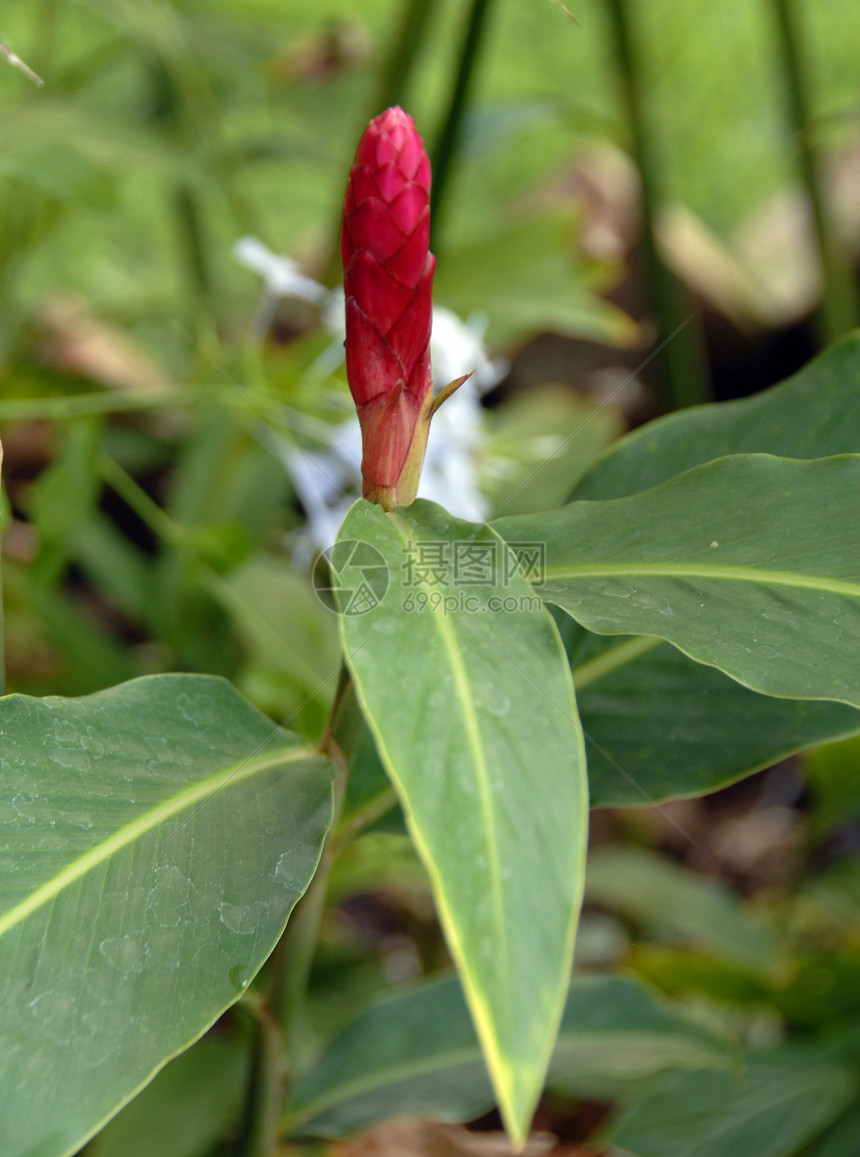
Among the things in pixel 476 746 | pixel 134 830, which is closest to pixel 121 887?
pixel 134 830

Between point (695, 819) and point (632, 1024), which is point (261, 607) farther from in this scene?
point (695, 819)

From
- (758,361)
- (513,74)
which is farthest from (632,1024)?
(513,74)

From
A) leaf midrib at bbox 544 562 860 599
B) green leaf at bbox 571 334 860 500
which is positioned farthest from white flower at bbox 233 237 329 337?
leaf midrib at bbox 544 562 860 599

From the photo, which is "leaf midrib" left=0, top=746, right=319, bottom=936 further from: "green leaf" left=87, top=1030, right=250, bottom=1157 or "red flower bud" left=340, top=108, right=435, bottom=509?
"green leaf" left=87, top=1030, right=250, bottom=1157

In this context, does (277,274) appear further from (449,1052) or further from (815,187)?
(815,187)

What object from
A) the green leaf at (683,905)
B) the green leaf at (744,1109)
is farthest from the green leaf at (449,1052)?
the green leaf at (683,905)

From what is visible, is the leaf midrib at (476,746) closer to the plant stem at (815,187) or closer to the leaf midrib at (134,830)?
the leaf midrib at (134,830)
